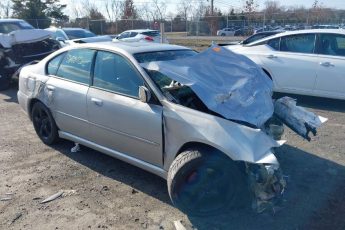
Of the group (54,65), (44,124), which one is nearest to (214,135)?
(54,65)

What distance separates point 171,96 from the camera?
3592 mm

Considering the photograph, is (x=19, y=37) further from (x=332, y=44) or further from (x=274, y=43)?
(x=332, y=44)

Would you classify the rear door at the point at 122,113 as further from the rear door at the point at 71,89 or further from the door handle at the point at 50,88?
the door handle at the point at 50,88

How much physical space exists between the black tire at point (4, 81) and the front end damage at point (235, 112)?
704cm

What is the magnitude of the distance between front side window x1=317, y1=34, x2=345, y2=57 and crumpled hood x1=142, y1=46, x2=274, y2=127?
11.1 ft

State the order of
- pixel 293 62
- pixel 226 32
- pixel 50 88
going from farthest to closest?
1. pixel 226 32
2. pixel 293 62
3. pixel 50 88

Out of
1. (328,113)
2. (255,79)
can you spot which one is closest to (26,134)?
(255,79)

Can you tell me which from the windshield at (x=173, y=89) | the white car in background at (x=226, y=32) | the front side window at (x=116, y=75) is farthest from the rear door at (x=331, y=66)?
the white car in background at (x=226, y=32)

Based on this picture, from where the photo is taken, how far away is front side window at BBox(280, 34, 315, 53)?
7.03 m

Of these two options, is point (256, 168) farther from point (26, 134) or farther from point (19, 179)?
point (26, 134)

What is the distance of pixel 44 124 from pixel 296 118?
3.54 m

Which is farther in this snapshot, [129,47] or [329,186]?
[129,47]

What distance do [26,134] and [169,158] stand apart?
3.35 metres

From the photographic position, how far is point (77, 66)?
4.52 metres
